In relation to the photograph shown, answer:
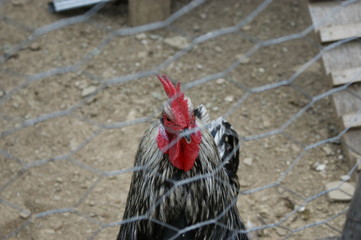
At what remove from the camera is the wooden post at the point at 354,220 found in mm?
1772

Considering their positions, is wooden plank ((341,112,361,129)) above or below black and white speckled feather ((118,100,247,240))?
below

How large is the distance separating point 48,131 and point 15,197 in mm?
495

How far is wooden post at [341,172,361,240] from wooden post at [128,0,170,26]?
214 cm

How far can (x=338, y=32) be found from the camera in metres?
2.72

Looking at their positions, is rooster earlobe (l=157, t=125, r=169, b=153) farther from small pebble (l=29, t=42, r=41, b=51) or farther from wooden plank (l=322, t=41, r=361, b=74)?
small pebble (l=29, t=42, r=41, b=51)

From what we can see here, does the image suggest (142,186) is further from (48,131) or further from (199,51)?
(199,51)

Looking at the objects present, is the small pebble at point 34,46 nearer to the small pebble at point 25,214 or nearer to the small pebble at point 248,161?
the small pebble at point 25,214

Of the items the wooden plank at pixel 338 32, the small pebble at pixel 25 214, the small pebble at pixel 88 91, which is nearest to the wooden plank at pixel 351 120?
the wooden plank at pixel 338 32

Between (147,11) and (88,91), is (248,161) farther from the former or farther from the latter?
(147,11)

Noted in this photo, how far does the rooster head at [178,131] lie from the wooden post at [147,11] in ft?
6.32

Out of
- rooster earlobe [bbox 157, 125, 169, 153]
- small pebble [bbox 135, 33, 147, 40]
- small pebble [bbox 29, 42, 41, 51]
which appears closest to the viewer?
rooster earlobe [bbox 157, 125, 169, 153]

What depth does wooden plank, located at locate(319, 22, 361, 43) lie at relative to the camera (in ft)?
8.87

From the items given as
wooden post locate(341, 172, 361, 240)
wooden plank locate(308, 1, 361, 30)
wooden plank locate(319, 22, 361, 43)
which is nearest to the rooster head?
wooden post locate(341, 172, 361, 240)

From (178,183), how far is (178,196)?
→ 0.41 feet
